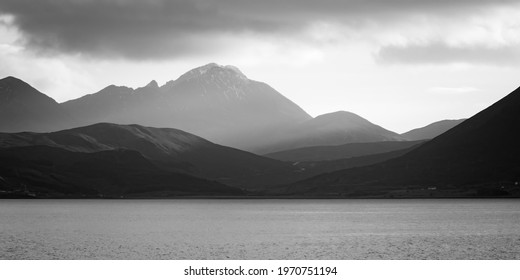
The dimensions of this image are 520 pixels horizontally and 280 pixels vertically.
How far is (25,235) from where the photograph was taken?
7077 inches

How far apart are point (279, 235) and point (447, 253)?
57.5 m

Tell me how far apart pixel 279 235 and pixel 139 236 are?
35.3m

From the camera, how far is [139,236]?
18050 cm
